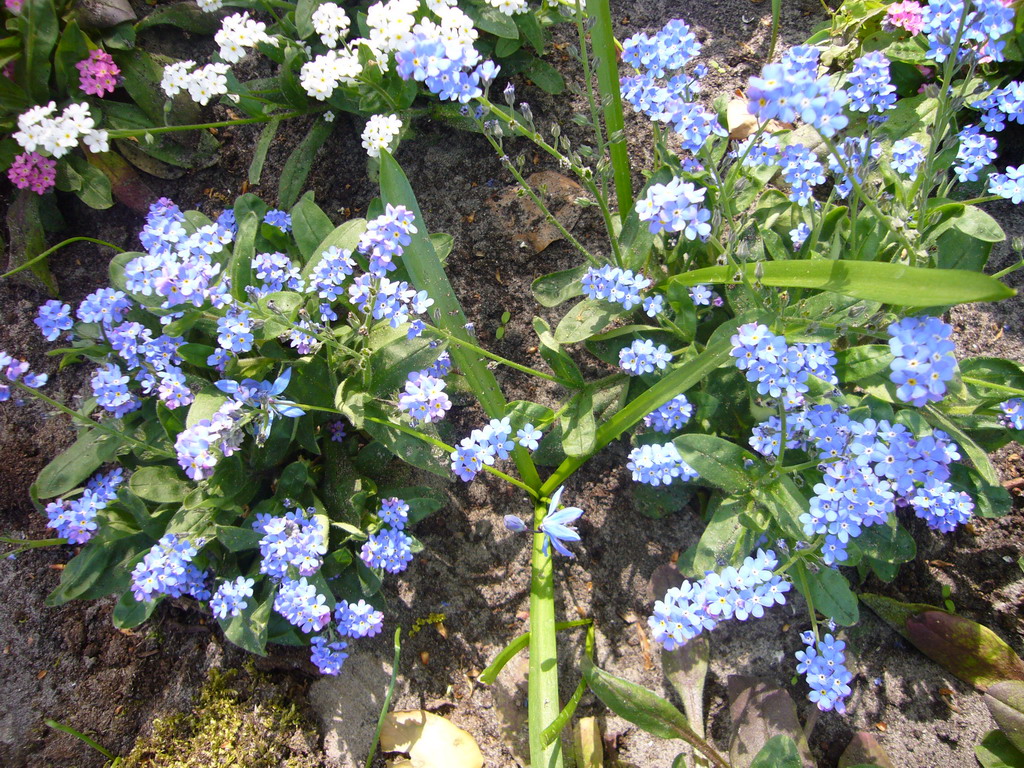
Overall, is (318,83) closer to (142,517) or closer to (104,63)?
(104,63)

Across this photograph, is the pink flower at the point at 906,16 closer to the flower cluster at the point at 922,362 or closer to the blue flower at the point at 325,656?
the flower cluster at the point at 922,362

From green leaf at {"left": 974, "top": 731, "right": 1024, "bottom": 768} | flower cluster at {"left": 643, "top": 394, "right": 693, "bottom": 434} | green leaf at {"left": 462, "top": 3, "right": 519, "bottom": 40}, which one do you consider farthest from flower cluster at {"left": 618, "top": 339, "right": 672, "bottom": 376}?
green leaf at {"left": 974, "top": 731, "right": 1024, "bottom": 768}

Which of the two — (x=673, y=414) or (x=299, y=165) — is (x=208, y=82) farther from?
(x=673, y=414)

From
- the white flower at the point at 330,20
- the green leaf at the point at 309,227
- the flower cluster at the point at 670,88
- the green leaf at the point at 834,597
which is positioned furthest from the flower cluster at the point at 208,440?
the green leaf at the point at 834,597

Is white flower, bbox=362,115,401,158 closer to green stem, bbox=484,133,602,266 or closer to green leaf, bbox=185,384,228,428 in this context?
green stem, bbox=484,133,602,266

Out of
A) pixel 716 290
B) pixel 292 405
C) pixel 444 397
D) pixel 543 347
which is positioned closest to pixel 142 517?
pixel 292 405
